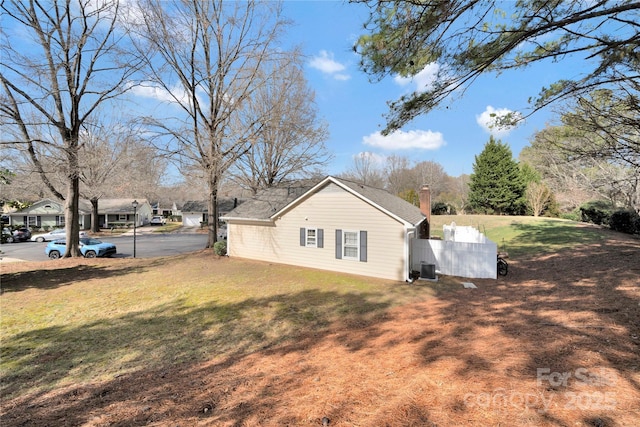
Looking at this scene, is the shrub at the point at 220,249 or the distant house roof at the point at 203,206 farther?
the distant house roof at the point at 203,206

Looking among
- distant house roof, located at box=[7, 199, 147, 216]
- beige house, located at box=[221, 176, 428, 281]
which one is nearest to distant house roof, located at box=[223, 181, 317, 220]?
beige house, located at box=[221, 176, 428, 281]

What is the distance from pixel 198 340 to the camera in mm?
6703

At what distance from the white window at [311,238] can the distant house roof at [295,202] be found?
1763 millimetres

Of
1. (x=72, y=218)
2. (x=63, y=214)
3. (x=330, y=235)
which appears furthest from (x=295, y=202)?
(x=63, y=214)

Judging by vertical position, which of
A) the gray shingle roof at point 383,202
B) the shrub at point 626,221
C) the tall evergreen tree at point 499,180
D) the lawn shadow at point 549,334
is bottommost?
the lawn shadow at point 549,334

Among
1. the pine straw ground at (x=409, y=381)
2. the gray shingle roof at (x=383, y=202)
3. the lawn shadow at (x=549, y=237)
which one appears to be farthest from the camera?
the lawn shadow at (x=549, y=237)

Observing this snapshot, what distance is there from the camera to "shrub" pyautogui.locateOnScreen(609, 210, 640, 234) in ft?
63.4

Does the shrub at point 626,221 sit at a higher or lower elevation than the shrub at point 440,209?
lower

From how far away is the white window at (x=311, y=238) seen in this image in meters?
15.0

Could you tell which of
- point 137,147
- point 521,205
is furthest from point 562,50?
point 521,205

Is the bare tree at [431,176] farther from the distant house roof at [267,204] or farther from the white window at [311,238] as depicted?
the white window at [311,238]

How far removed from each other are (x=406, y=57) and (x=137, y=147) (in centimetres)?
1726

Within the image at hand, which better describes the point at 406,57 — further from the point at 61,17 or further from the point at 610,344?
the point at 61,17

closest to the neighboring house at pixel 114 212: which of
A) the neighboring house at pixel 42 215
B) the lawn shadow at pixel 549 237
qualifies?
the neighboring house at pixel 42 215
